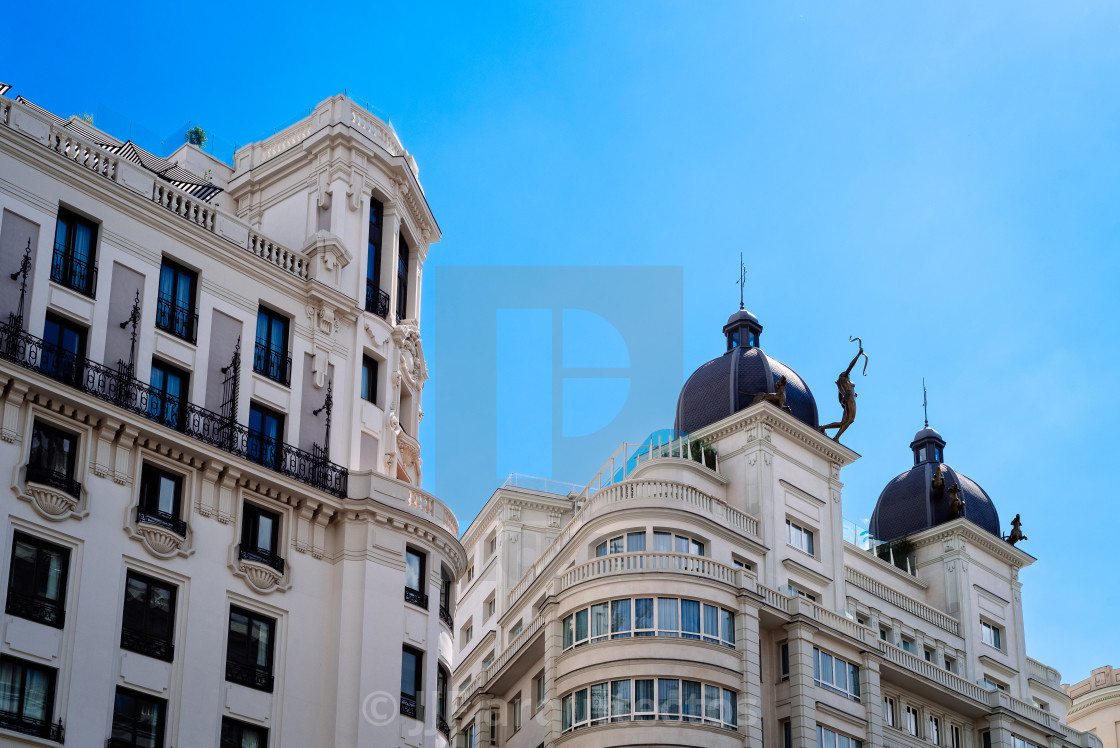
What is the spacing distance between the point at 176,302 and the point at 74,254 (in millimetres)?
3736

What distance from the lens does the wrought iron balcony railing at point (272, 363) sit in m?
51.9

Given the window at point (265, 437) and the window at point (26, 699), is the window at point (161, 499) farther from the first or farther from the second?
the window at point (26, 699)

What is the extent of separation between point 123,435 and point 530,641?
26243mm

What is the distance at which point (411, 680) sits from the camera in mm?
50688

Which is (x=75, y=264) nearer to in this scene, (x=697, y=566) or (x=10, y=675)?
(x=10, y=675)

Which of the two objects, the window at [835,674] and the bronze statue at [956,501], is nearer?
the window at [835,674]

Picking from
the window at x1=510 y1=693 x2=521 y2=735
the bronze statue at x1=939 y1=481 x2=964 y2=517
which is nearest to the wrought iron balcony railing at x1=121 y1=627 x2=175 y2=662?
the window at x1=510 y1=693 x2=521 y2=735

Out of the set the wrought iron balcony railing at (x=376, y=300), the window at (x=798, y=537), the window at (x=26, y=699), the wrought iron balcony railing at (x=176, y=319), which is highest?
the wrought iron balcony railing at (x=376, y=300)

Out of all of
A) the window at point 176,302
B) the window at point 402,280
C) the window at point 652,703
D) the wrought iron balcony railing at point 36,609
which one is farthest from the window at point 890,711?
the wrought iron balcony railing at point 36,609

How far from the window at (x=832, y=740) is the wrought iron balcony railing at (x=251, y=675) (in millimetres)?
27212

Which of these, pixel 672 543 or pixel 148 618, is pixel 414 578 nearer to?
pixel 148 618

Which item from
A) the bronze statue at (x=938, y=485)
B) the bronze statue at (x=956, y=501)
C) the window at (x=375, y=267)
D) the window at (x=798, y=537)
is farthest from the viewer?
the bronze statue at (x=938, y=485)

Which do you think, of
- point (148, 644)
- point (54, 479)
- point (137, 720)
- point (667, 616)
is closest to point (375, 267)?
point (54, 479)

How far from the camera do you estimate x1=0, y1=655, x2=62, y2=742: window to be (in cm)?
4053
